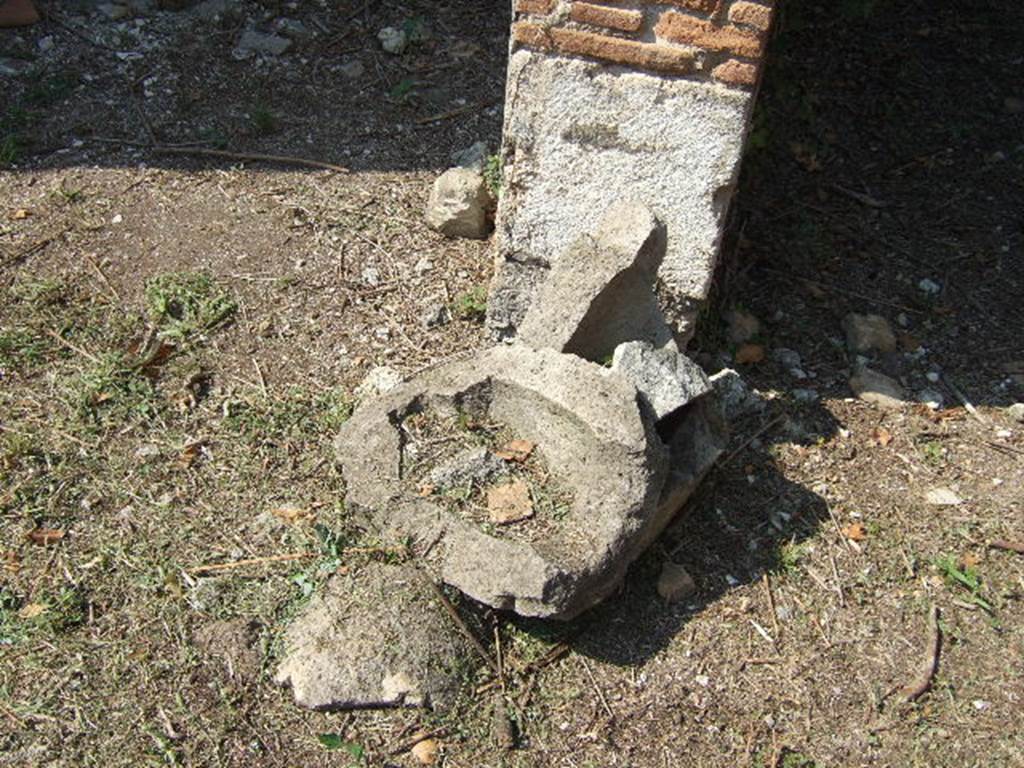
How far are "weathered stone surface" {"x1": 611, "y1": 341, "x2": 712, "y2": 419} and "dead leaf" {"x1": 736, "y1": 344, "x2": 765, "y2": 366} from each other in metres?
0.92

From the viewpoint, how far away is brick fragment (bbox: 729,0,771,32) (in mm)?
3557

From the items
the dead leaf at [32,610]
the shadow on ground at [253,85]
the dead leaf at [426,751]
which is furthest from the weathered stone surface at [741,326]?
the dead leaf at [32,610]

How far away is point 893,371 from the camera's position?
14.5 ft

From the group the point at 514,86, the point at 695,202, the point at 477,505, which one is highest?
the point at 514,86

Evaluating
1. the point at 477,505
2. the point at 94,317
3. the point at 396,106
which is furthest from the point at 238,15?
the point at 477,505

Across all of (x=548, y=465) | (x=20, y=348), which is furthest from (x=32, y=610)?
(x=548, y=465)

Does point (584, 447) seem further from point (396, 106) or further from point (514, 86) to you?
point (396, 106)

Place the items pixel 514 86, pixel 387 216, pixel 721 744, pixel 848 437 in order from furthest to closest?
pixel 387 216
pixel 848 437
pixel 514 86
pixel 721 744

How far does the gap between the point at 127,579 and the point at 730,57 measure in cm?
243

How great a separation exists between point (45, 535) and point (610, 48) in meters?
2.31

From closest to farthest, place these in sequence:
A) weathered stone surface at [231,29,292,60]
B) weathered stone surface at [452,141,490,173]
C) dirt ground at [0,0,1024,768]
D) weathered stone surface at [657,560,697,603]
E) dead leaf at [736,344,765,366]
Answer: dirt ground at [0,0,1024,768] < weathered stone surface at [657,560,697,603] < dead leaf at [736,344,765,366] < weathered stone surface at [452,141,490,173] < weathered stone surface at [231,29,292,60]

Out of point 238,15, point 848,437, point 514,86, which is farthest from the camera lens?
point 238,15

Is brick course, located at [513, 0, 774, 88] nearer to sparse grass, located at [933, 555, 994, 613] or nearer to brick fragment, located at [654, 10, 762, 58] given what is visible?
brick fragment, located at [654, 10, 762, 58]

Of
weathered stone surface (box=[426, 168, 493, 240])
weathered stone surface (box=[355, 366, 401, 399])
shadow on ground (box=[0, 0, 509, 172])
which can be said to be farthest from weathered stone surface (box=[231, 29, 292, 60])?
weathered stone surface (box=[355, 366, 401, 399])
